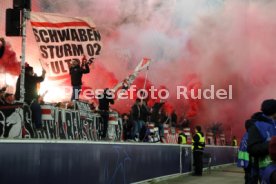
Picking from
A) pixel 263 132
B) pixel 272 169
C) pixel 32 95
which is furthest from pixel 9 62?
pixel 272 169

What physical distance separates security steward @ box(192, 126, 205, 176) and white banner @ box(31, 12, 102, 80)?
5.34 m

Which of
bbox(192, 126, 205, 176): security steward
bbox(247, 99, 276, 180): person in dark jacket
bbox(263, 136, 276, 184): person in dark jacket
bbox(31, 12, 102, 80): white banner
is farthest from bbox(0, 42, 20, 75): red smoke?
bbox(263, 136, 276, 184): person in dark jacket

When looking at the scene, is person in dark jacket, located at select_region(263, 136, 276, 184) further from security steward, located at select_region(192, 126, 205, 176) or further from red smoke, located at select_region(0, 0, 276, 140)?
red smoke, located at select_region(0, 0, 276, 140)

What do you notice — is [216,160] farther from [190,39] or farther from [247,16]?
[247,16]

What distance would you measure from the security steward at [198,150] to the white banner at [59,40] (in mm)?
5342

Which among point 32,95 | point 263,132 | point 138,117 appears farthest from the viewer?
point 138,117

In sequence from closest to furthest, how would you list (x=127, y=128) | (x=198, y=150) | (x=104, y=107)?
(x=104, y=107)
(x=127, y=128)
(x=198, y=150)

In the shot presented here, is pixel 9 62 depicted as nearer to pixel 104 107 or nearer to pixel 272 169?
pixel 104 107

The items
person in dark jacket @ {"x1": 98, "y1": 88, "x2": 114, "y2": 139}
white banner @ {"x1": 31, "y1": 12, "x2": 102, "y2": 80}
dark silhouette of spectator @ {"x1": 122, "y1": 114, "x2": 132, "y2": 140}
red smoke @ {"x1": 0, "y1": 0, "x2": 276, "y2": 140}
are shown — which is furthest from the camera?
red smoke @ {"x1": 0, "y1": 0, "x2": 276, "y2": 140}

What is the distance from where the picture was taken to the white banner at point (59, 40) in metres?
20.1

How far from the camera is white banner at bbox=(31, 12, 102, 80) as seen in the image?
792 inches

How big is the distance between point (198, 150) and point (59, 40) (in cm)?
663

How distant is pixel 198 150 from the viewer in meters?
20.1

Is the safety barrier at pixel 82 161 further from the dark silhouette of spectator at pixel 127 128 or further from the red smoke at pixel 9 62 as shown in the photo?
the red smoke at pixel 9 62
